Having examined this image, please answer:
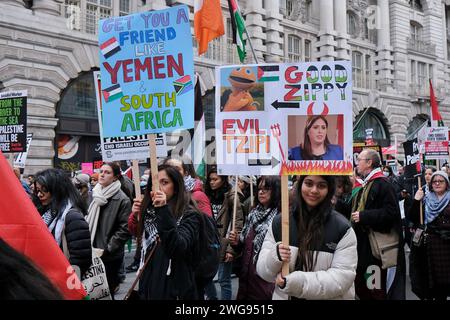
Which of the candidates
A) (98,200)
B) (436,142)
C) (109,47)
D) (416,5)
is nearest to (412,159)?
(436,142)

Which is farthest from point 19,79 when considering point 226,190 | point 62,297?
point 62,297

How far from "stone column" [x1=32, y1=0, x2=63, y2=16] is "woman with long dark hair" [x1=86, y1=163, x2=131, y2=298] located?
13.4 meters

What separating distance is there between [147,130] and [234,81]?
840mm

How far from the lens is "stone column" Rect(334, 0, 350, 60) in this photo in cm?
2821

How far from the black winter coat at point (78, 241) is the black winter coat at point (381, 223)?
8.21 ft

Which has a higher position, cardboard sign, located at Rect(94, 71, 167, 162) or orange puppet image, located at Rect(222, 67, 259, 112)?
orange puppet image, located at Rect(222, 67, 259, 112)

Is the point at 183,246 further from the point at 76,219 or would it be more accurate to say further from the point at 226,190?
the point at 226,190

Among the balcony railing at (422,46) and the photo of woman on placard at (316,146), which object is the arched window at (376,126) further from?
the photo of woman on placard at (316,146)

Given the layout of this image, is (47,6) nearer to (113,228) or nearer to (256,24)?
(256,24)

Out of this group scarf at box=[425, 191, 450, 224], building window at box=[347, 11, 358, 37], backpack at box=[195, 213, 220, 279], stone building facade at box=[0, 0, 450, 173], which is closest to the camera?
backpack at box=[195, 213, 220, 279]

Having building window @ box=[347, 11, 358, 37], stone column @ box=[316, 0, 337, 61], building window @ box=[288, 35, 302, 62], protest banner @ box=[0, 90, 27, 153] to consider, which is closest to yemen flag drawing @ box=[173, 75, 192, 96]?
protest banner @ box=[0, 90, 27, 153]

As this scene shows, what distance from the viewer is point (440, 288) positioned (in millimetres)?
5723

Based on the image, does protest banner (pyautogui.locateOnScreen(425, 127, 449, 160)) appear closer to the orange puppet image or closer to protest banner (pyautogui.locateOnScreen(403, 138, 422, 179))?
protest banner (pyautogui.locateOnScreen(403, 138, 422, 179))

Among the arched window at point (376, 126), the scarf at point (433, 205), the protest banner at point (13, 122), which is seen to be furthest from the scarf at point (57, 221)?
the arched window at point (376, 126)
